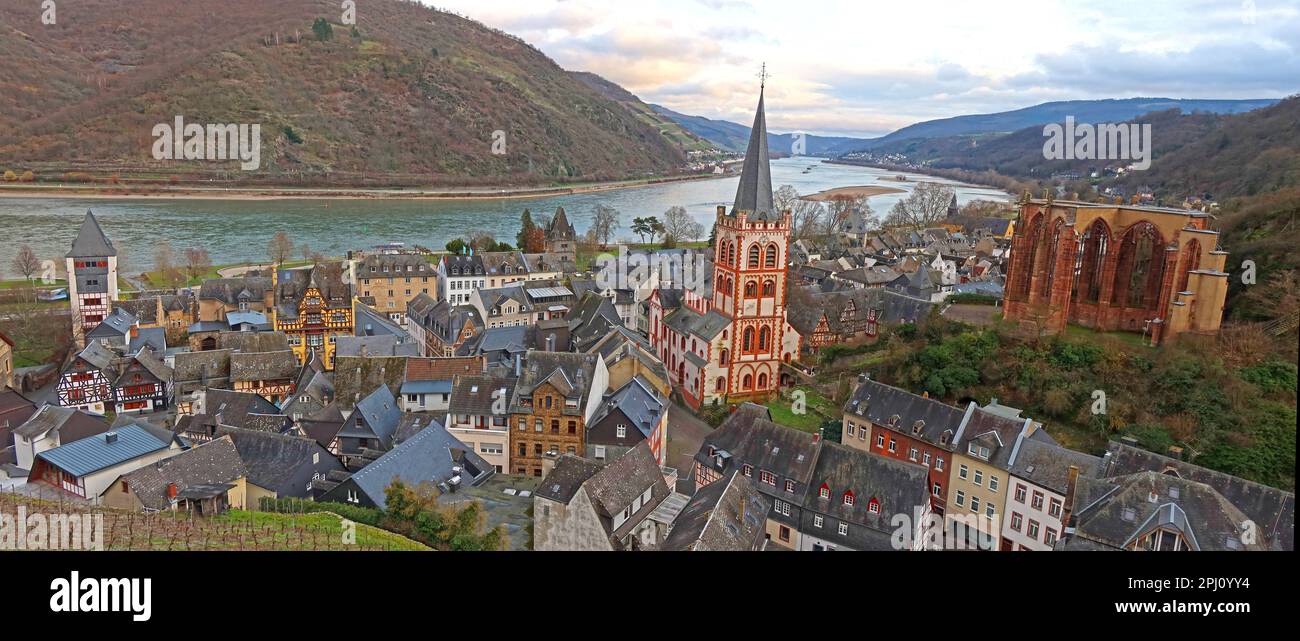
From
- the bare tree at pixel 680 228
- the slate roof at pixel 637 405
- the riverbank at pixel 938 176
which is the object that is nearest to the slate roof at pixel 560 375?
the slate roof at pixel 637 405

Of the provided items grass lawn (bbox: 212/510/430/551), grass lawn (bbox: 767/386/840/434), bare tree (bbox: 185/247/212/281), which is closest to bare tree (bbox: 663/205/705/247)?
bare tree (bbox: 185/247/212/281)

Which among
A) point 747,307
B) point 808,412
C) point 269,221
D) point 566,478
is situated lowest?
point 808,412

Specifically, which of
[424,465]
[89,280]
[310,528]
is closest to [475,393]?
[424,465]

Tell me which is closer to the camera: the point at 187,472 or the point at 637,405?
the point at 187,472

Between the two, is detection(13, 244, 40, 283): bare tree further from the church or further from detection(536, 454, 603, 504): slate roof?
detection(536, 454, 603, 504): slate roof

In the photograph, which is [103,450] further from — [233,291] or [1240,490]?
[1240,490]

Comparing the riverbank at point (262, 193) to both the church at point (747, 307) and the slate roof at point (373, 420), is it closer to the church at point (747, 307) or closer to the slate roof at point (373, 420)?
the church at point (747, 307)
